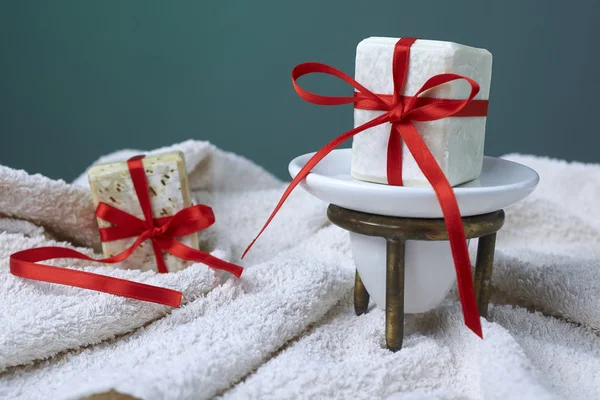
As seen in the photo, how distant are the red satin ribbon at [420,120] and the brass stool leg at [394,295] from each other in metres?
0.07

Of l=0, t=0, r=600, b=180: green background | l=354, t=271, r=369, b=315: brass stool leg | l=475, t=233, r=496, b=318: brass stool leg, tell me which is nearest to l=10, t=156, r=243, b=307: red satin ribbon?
l=354, t=271, r=369, b=315: brass stool leg

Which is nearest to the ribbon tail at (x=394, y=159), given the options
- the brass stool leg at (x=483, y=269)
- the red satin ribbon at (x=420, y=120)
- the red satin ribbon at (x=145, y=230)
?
the red satin ribbon at (x=420, y=120)

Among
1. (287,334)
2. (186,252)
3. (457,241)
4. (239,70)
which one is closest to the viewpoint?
(457,241)

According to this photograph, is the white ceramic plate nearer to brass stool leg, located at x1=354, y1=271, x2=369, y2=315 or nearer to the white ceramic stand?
the white ceramic stand

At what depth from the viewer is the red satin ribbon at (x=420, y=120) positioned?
0.61 metres

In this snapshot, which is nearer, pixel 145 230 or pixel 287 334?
pixel 287 334

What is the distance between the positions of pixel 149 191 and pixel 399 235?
40 cm

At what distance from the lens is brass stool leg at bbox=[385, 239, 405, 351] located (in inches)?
26.9

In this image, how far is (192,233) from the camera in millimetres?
931

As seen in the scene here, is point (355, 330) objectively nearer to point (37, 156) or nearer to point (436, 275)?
point (436, 275)

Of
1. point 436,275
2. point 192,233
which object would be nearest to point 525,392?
point 436,275

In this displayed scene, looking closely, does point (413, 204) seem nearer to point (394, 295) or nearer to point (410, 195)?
point (410, 195)

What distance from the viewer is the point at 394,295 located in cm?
70

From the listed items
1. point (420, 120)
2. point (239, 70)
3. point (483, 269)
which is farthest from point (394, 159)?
point (239, 70)
